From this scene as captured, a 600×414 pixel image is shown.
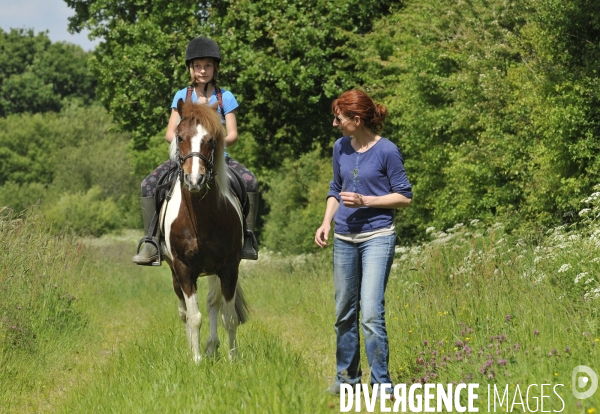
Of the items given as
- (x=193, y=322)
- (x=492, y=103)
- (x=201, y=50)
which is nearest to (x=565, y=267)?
(x=193, y=322)

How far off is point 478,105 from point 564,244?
6.55 metres

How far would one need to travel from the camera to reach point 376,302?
6.49 m

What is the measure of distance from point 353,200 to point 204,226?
2168 millimetres

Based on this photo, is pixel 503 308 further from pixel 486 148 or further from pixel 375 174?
pixel 486 148

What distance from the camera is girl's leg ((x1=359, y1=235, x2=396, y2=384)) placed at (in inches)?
256

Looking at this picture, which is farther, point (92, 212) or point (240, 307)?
point (92, 212)

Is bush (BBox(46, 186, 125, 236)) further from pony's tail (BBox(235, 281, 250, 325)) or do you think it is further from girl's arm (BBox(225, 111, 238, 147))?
girl's arm (BBox(225, 111, 238, 147))

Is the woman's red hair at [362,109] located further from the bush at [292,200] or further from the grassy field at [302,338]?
the bush at [292,200]

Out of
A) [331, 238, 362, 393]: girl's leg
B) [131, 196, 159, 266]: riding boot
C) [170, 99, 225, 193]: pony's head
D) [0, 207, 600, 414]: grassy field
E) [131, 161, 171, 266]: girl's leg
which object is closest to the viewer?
[0, 207, 600, 414]: grassy field

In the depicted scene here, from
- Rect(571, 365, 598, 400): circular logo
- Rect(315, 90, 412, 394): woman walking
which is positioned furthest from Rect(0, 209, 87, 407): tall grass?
Rect(571, 365, 598, 400): circular logo

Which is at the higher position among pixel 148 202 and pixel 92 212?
pixel 148 202

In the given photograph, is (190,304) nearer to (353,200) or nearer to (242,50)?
(353,200)

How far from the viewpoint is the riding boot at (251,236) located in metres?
8.93

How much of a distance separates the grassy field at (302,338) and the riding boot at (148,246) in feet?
2.69
